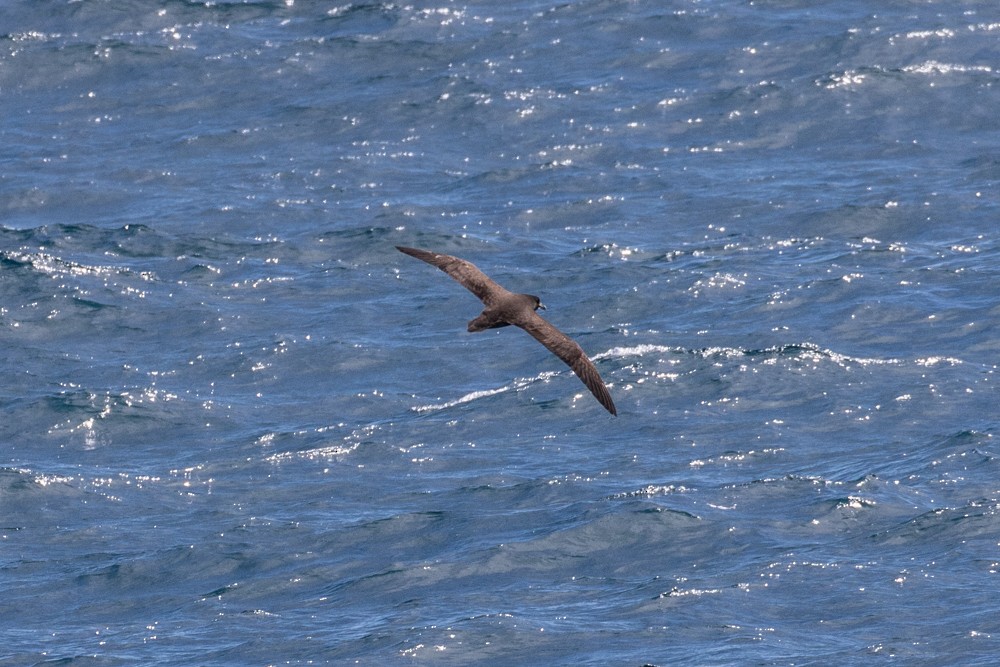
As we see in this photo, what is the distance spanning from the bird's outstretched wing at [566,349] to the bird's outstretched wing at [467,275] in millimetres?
745

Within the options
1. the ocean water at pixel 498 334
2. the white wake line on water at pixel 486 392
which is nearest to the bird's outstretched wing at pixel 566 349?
the ocean water at pixel 498 334

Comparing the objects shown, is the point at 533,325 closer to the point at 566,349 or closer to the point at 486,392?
the point at 566,349

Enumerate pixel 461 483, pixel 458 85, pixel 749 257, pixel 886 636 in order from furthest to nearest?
pixel 458 85
pixel 749 257
pixel 461 483
pixel 886 636

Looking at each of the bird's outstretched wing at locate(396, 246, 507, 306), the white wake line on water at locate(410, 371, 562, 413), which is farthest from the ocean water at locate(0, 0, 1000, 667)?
the bird's outstretched wing at locate(396, 246, 507, 306)

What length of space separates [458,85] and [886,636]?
17251 mm

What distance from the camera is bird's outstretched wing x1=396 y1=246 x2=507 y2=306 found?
23406 millimetres

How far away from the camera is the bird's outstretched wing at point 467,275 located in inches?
922

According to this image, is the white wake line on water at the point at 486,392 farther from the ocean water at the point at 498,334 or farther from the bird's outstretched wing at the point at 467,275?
the bird's outstretched wing at the point at 467,275

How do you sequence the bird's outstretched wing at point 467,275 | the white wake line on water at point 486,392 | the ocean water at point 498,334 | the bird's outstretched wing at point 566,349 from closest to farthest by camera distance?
1. the bird's outstretched wing at point 566,349
2. the bird's outstretched wing at point 467,275
3. the ocean water at point 498,334
4. the white wake line on water at point 486,392

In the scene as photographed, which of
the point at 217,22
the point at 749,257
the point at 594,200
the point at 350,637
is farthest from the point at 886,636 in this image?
the point at 217,22

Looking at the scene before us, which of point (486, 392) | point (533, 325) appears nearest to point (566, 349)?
point (533, 325)

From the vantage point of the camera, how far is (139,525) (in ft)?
103

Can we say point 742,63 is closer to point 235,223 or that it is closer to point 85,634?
point 235,223

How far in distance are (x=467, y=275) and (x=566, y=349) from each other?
73.3 inches
